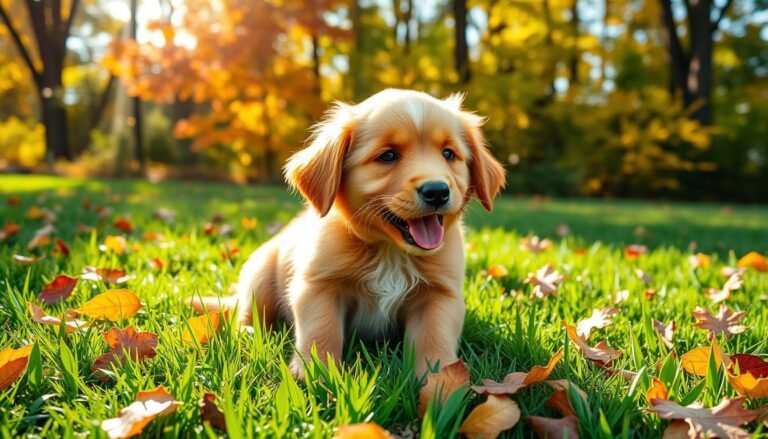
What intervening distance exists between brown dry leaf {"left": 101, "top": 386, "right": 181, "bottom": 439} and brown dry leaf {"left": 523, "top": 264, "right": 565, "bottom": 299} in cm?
171

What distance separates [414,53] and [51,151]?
14.1 metres

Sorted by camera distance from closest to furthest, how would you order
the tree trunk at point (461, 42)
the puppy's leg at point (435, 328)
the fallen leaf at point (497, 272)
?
the puppy's leg at point (435, 328) → the fallen leaf at point (497, 272) → the tree trunk at point (461, 42)

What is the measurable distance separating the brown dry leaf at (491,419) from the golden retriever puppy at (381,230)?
46cm

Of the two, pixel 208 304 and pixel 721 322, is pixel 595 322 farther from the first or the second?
pixel 208 304

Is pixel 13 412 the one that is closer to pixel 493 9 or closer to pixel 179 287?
pixel 179 287

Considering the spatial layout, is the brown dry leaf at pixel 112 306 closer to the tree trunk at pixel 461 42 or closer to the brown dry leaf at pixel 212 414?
the brown dry leaf at pixel 212 414

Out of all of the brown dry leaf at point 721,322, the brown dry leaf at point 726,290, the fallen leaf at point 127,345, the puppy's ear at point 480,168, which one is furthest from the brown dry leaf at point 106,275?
the brown dry leaf at point 726,290

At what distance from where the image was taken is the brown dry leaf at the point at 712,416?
1.25 meters

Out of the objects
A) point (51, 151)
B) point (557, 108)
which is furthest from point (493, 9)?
point (51, 151)

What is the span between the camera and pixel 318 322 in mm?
1831

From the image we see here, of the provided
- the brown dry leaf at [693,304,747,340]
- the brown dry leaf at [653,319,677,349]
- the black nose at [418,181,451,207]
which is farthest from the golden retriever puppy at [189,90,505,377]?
the brown dry leaf at [693,304,747,340]

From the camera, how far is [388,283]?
2.01 metres

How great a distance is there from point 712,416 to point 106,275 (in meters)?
2.37

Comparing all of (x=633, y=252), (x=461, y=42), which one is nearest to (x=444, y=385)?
(x=633, y=252)
